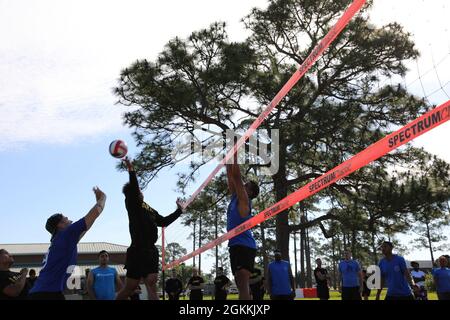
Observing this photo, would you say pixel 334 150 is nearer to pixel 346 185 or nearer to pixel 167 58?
pixel 346 185

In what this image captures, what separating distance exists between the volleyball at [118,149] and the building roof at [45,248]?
170ft

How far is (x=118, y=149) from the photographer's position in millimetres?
4621

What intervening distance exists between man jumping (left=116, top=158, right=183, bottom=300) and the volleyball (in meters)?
0.33

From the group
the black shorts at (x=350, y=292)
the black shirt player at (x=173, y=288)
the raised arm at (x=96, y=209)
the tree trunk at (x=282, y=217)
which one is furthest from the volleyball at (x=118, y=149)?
the tree trunk at (x=282, y=217)

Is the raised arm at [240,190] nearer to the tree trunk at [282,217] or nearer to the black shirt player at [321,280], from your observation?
the black shirt player at [321,280]

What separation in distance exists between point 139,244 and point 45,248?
190 feet

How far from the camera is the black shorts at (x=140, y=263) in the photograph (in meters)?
4.26

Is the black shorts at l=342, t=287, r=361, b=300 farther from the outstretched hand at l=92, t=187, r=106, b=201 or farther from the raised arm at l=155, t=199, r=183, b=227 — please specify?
the outstretched hand at l=92, t=187, r=106, b=201

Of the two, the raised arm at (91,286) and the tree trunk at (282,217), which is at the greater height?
the tree trunk at (282,217)

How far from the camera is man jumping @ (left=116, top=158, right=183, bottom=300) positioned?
4.26m

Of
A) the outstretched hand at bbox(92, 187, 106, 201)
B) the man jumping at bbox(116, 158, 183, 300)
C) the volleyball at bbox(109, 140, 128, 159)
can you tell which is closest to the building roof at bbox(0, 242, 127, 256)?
the volleyball at bbox(109, 140, 128, 159)

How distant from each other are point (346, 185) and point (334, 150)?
1.69 meters

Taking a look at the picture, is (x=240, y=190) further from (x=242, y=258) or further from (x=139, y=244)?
(x=139, y=244)
